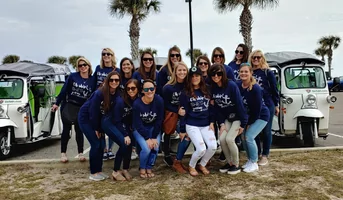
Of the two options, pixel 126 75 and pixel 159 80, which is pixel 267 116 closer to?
pixel 159 80

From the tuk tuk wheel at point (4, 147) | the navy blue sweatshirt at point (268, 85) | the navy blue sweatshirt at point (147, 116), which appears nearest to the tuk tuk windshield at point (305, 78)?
the navy blue sweatshirt at point (268, 85)

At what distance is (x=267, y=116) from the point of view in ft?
17.4

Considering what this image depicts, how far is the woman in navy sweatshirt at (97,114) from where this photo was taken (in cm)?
483

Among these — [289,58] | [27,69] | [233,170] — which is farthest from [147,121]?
[27,69]

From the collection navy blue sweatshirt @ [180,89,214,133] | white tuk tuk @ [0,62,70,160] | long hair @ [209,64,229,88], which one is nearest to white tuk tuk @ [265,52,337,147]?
long hair @ [209,64,229,88]

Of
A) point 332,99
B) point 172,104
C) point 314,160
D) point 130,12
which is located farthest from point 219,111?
point 130,12

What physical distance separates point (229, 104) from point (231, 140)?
0.56 metres

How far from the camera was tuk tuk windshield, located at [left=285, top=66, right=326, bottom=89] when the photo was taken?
757 centimetres

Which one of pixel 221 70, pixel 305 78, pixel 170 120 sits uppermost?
pixel 221 70

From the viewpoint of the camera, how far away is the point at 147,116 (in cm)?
499

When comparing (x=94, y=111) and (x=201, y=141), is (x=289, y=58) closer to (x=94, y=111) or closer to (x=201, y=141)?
(x=201, y=141)

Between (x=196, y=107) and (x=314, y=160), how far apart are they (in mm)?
2522

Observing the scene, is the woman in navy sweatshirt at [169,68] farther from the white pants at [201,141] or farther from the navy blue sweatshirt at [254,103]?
the navy blue sweatshirt at [254,103]

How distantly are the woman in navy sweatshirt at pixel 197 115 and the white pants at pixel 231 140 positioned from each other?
188mm
